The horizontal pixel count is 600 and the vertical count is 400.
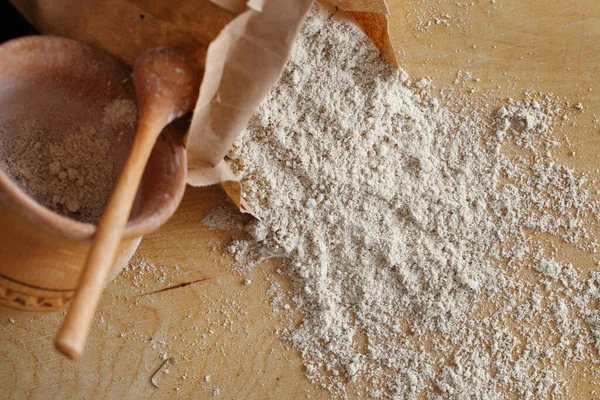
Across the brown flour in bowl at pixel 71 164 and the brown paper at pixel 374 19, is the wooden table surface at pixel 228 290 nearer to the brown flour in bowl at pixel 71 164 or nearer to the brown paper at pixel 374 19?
the brown paper at pixel 374 19

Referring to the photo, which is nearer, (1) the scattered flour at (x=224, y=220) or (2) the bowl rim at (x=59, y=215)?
(2) the bowl rim at (x=59, y=215)

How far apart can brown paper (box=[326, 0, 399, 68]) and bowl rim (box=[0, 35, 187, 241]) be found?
30cm

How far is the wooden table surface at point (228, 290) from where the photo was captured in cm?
90

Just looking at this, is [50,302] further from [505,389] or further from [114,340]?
[505,389]

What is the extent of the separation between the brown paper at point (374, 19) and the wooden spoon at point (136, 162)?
0.25 meters

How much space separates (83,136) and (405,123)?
430 millimetres

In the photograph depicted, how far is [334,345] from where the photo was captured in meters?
0.93

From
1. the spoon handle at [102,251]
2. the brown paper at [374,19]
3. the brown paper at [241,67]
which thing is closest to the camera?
the spoon handle at [102,251]

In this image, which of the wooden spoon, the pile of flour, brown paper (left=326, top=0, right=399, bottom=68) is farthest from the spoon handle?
brown paper (left=326, top=0, right=399, bottom=68)

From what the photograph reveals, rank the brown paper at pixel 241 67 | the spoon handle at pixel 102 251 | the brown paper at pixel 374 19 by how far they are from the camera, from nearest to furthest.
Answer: the spoon handle at pixel 102 251
the brown paper at pixel 241 67
the brown paper at pixel 374 19

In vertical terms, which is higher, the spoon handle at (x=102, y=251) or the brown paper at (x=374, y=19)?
the brown paper at (x=374, y=19)

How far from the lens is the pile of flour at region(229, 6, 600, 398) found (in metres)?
0.90

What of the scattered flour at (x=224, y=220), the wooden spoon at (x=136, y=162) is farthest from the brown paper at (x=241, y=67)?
the scattered flour at (x=224, y=220)

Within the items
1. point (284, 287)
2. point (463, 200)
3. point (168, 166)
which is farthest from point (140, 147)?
point (463, 200)
